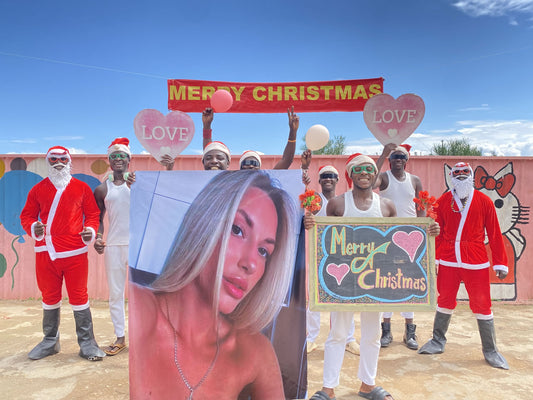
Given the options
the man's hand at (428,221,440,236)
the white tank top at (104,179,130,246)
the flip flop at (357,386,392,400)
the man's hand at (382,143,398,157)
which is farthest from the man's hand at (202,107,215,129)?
the flip flop at (357,386,392,400)

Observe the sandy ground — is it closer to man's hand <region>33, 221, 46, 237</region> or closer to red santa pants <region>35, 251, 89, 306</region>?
red santa pants <region>35, 251, 89, 306</region>

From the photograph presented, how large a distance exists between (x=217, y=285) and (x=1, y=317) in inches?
179

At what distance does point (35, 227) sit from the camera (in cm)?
390

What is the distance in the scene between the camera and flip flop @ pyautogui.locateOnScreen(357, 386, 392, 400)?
3.08 meters

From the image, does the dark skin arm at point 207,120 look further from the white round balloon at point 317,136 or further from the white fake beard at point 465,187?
the white fake beard at point 465,187

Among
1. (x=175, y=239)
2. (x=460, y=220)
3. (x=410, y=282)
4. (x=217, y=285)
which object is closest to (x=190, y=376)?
(x=217, y=285)

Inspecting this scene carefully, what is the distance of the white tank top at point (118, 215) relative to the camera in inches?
165

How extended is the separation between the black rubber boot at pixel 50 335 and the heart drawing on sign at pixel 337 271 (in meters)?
3.11

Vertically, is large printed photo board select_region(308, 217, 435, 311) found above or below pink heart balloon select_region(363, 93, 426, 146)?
below

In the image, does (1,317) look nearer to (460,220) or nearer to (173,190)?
(173,190)

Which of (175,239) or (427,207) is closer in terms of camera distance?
(175,239)

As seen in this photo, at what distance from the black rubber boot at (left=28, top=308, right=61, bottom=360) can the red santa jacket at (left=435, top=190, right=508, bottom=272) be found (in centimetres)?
430

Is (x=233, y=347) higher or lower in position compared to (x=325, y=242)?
lower

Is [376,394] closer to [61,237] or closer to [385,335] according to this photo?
[385,335]
